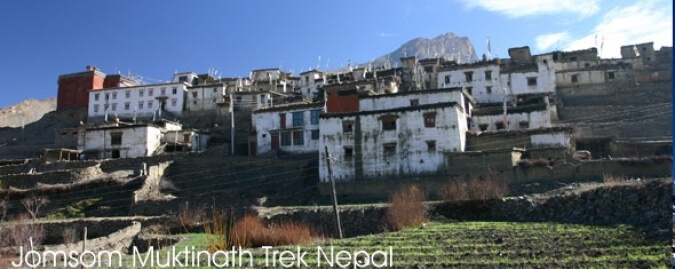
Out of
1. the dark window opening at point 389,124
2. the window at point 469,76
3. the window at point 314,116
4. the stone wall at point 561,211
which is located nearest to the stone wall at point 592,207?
the stone wall at point 561,211

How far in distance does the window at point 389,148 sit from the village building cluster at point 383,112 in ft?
0.24

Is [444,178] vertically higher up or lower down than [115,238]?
higher up

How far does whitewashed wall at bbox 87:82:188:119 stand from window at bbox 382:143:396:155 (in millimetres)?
32331

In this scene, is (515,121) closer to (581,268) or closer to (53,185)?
(581,268)

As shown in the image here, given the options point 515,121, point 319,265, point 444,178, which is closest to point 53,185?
point 444,178

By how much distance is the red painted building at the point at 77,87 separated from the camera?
A: 62562 mm

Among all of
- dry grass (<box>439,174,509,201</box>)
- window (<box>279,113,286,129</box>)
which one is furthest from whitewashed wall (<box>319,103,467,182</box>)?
window (<box>279,113,286,129</box>)

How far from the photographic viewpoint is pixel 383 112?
1373 inches

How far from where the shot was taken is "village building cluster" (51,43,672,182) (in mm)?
33812

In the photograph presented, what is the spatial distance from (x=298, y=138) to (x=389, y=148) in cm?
984

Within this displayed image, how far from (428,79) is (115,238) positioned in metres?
38.3

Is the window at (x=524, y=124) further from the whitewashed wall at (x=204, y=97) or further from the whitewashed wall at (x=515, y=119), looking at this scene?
the whitewashed wall at (x=204, y=97)

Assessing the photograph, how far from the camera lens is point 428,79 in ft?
180

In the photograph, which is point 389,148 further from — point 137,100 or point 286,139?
point 137,100
